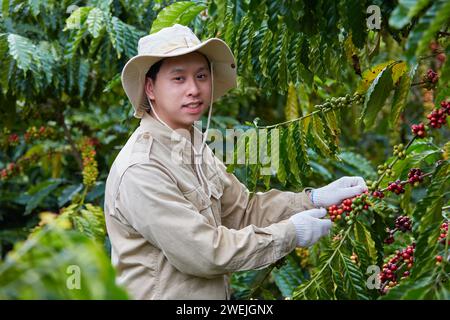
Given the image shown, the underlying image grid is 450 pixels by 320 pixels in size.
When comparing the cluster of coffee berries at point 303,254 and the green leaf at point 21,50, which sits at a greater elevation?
the green leaf at point 21,50

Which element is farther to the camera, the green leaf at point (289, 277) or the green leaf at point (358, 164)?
the green leaf at point (358, 164)

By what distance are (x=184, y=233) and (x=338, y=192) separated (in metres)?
0.67

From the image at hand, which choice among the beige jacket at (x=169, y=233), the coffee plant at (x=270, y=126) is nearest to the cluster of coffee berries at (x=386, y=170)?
the coffee plant at (x=270, y=126)

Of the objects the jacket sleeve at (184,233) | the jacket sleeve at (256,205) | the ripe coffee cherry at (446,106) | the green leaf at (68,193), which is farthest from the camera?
the green leaf at (68,193)

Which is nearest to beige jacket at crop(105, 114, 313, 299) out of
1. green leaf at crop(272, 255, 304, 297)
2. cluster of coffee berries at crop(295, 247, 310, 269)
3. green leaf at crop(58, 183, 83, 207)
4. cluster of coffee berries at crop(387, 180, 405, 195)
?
cluster of coffee berries at crop(387, 180, 405, 195)

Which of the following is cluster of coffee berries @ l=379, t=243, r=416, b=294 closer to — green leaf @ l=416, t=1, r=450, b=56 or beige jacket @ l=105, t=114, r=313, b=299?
beige jacket @ l=105, t=114, r=313, b=299

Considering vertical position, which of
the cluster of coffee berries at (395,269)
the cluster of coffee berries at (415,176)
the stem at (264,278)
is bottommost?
the stem at (264,278)

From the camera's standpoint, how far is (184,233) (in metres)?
2.26

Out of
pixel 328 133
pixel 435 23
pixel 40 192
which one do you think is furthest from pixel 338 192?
pixel 40 192

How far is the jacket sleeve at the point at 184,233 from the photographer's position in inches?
89.4

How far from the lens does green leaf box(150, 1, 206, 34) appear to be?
3186 mm

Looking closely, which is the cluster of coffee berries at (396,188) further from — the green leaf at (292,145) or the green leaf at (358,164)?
the green leaf at (358,164)

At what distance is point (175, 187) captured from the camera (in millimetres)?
2383
